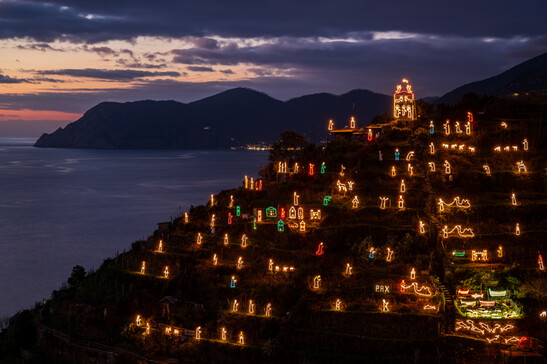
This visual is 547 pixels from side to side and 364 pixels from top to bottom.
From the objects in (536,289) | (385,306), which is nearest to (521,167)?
(536,289)

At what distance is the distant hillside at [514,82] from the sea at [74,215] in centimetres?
4214

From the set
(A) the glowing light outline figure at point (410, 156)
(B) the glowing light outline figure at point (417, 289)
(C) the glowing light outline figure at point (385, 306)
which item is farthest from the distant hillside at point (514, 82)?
(C) the glowing light outline figure at point (385, 306)

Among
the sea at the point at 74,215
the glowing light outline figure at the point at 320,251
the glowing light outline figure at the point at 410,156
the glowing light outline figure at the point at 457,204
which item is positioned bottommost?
the sea at the point at 74,215

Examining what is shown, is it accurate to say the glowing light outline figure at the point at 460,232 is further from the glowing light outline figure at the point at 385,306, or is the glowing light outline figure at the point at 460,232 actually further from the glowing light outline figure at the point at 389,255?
the glowing light outline figure at the point at 385,306

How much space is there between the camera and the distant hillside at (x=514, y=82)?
2876 inches

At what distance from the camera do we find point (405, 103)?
39625mm

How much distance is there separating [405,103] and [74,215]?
47.7 m

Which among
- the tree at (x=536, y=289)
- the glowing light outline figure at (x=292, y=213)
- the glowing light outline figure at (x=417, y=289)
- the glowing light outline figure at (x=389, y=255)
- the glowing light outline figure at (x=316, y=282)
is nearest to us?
the tree at (x=536, y=289)

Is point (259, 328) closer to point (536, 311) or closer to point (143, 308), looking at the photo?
point (143, 308)

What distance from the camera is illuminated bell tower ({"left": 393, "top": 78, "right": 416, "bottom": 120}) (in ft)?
129

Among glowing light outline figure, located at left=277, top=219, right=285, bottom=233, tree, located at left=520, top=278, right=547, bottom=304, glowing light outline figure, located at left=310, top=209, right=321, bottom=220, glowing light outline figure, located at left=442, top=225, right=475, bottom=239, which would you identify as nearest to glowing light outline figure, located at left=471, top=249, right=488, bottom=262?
glowing light outline figure, located at left=442, top=225, right=475, bottom=239

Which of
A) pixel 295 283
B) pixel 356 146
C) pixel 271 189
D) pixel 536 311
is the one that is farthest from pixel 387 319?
pixel 356 146

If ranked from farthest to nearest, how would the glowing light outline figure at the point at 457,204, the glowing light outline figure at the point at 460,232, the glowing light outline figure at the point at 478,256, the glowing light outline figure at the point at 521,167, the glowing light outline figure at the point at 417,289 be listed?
the glowing light outline figure at the point at 521,167, the glowing light outline figure at the point at 457,204, the glowing light outline figure at the point at 460,232, the glowing light outline figure at the point at 478,256, the glowing light outline figure at the point at 417,289

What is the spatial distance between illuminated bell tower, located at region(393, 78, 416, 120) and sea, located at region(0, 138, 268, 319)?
18.5 m
